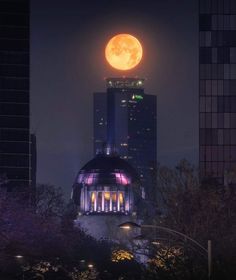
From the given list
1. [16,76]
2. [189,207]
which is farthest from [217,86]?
[16,76]

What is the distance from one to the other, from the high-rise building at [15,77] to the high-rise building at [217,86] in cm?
7414

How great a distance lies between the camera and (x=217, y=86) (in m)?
107

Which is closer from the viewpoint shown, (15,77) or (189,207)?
(189,207)

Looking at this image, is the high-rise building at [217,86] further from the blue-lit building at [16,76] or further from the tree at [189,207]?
the blue-lit building at [16,76]

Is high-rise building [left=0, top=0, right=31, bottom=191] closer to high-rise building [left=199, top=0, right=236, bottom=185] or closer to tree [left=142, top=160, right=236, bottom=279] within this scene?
high-rise building [left=199, top=0, right=236, bottom=185]

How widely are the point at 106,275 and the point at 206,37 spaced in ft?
79.5

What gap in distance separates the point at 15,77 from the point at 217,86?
78.0 metres

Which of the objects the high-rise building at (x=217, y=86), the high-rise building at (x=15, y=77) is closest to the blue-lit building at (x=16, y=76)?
the high-rise building at (x=15, y=77)

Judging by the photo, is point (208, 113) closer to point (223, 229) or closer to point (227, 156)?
point (227, 156)

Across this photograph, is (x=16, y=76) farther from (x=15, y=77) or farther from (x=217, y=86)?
(x=217, y=86)

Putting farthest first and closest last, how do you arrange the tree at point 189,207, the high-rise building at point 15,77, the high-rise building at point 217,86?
the high-rise building at point 15,77 < the high-rise building at point 217,86 < the tree at point 189,207

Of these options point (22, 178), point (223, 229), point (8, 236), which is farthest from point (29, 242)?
point (22, 178)

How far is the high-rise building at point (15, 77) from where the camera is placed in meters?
179

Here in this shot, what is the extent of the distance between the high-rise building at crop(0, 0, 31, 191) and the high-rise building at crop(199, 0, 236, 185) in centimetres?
7414
